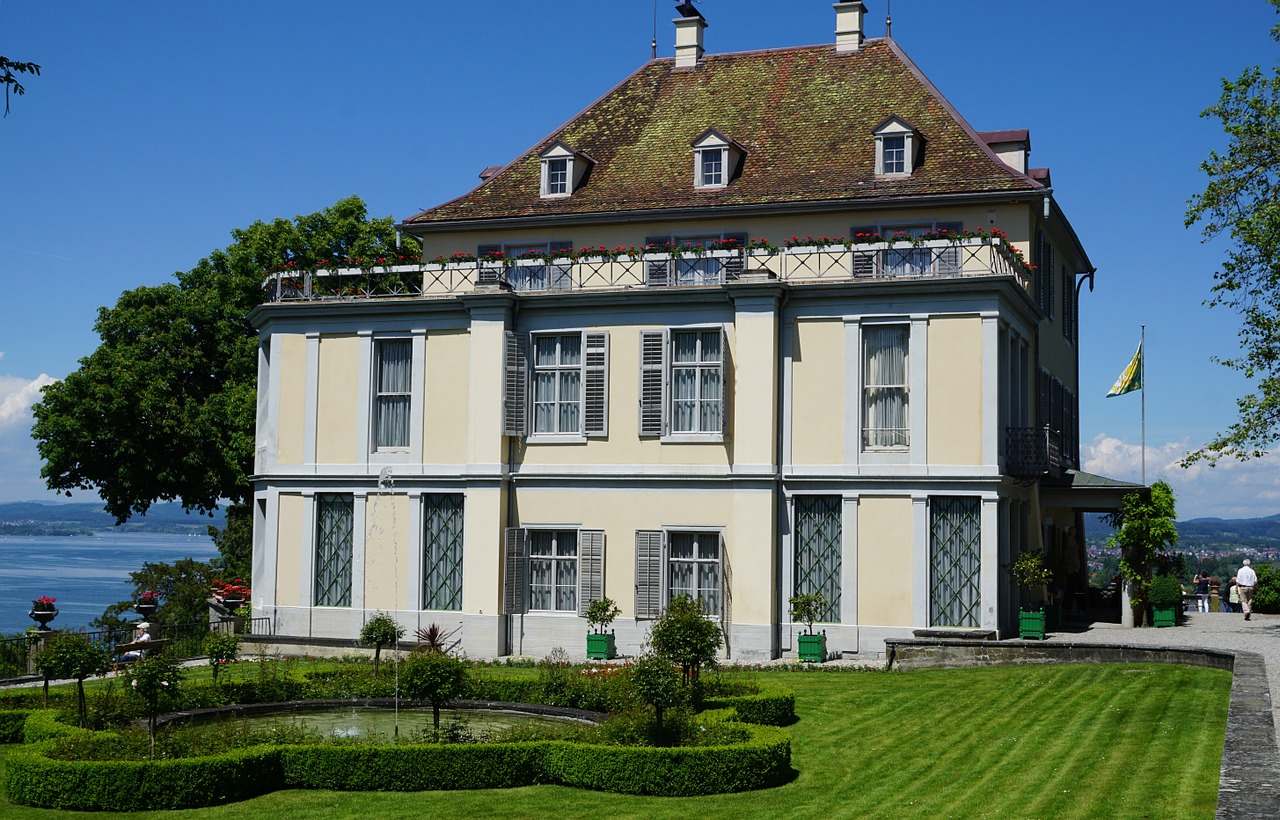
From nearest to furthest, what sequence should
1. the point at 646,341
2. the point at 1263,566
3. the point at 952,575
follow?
the point at 952,575, the point at 646,341, the point at 1263,566

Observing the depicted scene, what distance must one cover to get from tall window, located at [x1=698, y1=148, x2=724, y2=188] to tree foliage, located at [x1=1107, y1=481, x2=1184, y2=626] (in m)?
12.8

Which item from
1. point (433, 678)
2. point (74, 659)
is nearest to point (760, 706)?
point (433, 678)

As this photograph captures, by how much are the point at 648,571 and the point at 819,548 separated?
3.88 meters

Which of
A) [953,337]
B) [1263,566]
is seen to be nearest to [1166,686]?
[953,337]

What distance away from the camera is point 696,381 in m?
30.2

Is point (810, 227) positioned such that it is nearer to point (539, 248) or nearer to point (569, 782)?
point (539, 248)

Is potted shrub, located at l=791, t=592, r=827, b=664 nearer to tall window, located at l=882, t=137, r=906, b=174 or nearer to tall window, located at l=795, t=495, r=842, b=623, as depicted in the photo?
tall window, located at l=795, t=495, r=842, b=623

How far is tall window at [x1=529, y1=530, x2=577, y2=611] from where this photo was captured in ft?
102

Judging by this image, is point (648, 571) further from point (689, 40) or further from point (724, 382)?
point (689, 40)

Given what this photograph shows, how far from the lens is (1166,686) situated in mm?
21422

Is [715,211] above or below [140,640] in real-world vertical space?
above

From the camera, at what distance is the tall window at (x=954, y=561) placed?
28.0 m

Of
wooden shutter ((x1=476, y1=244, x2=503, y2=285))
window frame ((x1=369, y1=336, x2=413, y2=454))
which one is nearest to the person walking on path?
wooden shutter ((x1=476, y1=244, x2=503, y2=285))

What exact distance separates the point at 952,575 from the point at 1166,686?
7.11m
